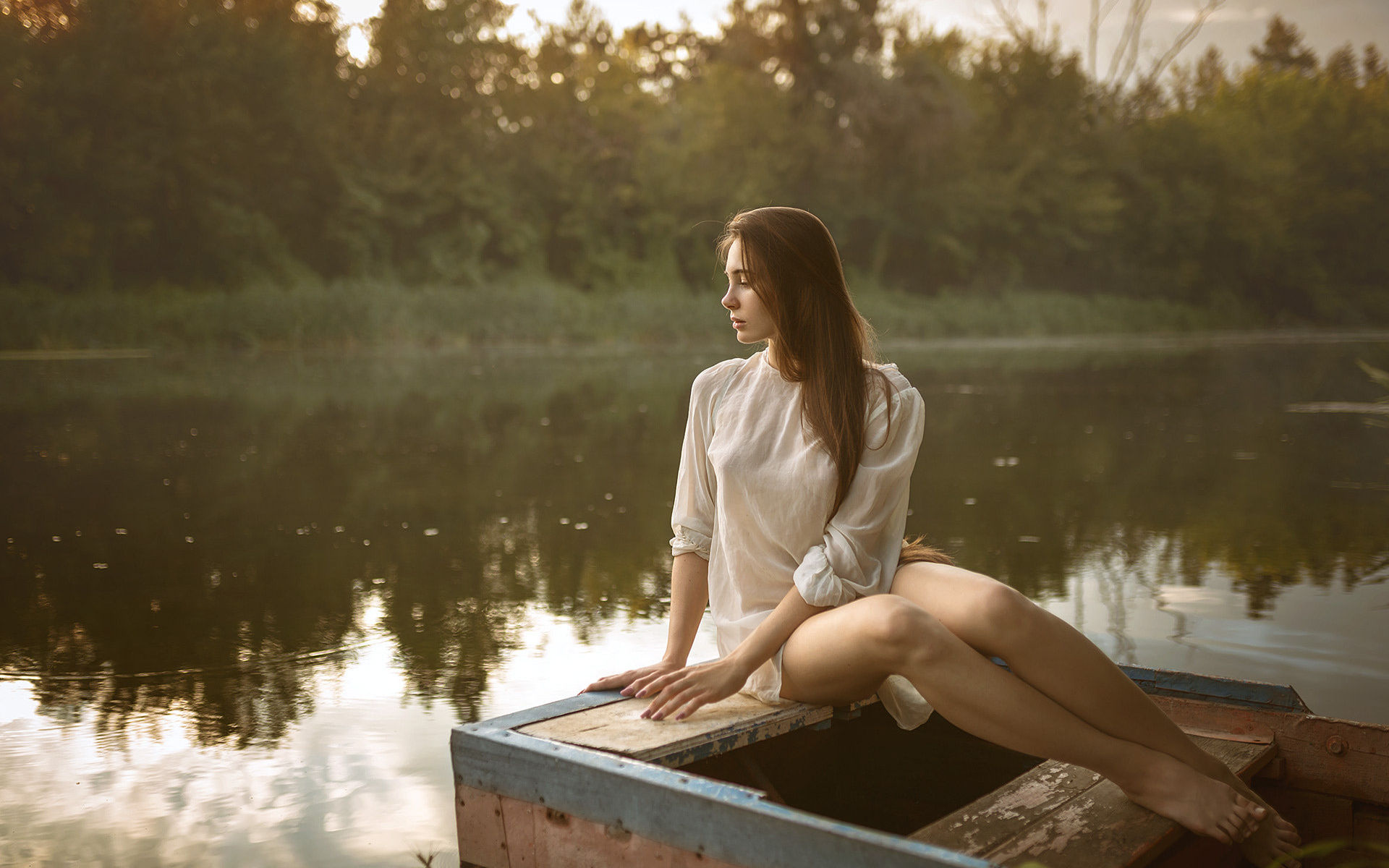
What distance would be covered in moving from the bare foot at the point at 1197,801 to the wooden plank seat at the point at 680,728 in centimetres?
55

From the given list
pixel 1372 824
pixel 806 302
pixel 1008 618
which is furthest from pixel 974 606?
pixel 1372 824

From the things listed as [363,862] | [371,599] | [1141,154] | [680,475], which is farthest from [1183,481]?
[1141,154]

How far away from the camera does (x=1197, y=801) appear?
6.68 ft

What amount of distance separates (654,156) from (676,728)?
115 feet

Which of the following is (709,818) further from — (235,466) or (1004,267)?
(1004,267)

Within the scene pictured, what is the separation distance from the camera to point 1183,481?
25.1 feet

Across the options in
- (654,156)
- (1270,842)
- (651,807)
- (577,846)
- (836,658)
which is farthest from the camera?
(654,156)

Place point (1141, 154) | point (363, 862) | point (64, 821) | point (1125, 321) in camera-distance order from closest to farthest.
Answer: point (363, 862)
point (64, 821)
point (1125, 321)
point (1141, 154)

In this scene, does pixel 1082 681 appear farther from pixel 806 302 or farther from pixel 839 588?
pixel 806 302

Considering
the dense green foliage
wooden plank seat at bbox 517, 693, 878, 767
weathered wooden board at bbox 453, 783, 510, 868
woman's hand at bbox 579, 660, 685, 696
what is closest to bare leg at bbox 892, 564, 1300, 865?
wooden plank seat at bbox 517, 693, 878, 767

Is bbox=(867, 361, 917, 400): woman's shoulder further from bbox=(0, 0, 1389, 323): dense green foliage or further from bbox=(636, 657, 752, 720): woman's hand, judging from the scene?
Answer: bbox=(0, 0, 1389, 323): dense green foliage

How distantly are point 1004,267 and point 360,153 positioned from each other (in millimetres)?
21053

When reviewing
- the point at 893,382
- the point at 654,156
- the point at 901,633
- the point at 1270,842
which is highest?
the point at 654,156

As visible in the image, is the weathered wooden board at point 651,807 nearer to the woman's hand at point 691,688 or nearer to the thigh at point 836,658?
the woman's hand at point 691,688
